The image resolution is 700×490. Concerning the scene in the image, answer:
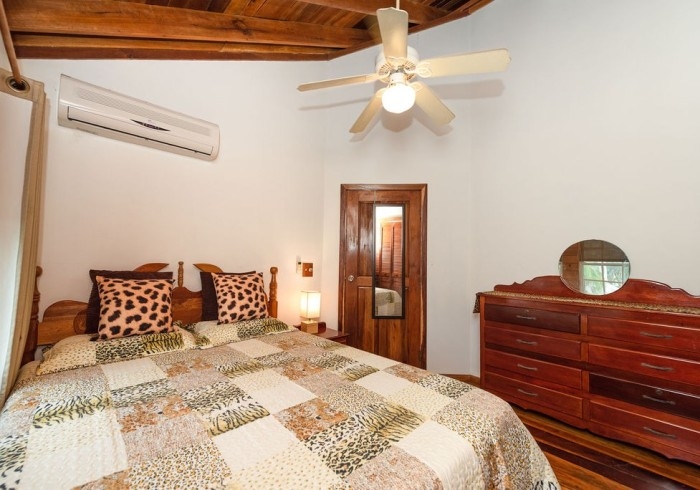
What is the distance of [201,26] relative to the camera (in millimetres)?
2264

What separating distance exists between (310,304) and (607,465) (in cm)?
226

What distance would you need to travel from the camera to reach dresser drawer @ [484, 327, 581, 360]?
2126 millimetres

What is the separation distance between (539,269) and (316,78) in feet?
9.50

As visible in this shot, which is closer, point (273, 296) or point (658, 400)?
point (658, 400)

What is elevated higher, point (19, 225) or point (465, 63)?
point (465, 63)

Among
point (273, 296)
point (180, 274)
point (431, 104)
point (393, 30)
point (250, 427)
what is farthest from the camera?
point (273, 296)

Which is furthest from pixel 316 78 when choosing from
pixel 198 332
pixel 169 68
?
pixel 198 332

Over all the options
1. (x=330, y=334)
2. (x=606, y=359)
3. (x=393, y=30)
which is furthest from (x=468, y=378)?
(x=393, y=30)

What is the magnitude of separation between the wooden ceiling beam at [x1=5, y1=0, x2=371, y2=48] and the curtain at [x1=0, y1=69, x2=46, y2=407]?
58cm

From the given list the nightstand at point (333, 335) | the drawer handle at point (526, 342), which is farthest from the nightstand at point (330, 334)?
Result: the drawer handle at point (526, 342)

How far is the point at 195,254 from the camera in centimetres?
248

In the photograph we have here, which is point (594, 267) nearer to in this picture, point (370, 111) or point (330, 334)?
point (370, 111)

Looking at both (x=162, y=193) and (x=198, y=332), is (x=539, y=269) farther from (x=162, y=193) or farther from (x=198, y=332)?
(x=162, y=193)

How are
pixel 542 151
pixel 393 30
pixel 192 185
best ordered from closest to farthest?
pixel 393 30 → pixel 192 185 → pixel 542 151
